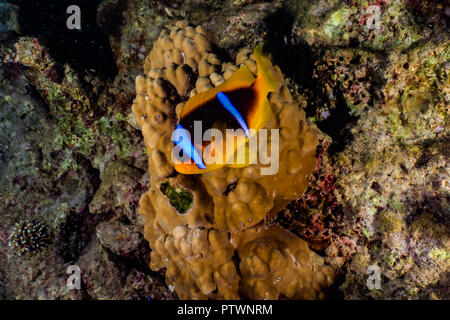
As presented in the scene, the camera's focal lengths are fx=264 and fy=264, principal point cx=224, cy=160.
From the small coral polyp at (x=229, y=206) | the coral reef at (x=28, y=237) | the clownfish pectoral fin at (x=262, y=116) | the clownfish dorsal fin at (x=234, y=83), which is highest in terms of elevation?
the clownfish dorsal fin at (x=234, y=83)

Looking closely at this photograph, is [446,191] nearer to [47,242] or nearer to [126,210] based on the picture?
[126,210]

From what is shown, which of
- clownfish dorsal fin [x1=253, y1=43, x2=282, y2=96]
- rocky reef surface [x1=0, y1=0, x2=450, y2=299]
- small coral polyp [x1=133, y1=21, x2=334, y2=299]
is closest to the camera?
clownfish dorsal fin [x1=253, y1=43, x2=282, y2=96]

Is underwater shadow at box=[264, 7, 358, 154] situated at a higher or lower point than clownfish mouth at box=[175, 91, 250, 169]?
higher

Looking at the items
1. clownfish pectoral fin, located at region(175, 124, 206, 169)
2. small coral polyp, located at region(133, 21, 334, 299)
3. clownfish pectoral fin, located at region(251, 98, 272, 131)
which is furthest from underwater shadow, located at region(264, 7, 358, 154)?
clownfish pectoral fin, located at region(175, 124, 206, 169)

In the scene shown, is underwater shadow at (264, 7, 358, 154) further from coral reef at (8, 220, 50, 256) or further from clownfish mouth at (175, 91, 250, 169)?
coral reef at (8, 220, 50, 256)

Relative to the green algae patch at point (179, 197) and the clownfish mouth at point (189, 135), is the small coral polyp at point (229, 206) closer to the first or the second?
the green algae patch at point (179, 197)

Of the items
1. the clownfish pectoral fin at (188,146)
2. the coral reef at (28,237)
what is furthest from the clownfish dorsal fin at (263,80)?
the coral reef at (28,237)

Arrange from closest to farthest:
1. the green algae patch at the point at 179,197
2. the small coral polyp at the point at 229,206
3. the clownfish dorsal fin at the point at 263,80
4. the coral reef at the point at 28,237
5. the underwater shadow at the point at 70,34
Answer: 1. the clownfish dorsal fin at the point at 263,80
2. the small coral polyp at the point at 229,206
3. the green algae patch at the point at 179,197
4. the coral reef at the point at 28,237
5. the underwater shadow at the point at 70,34
